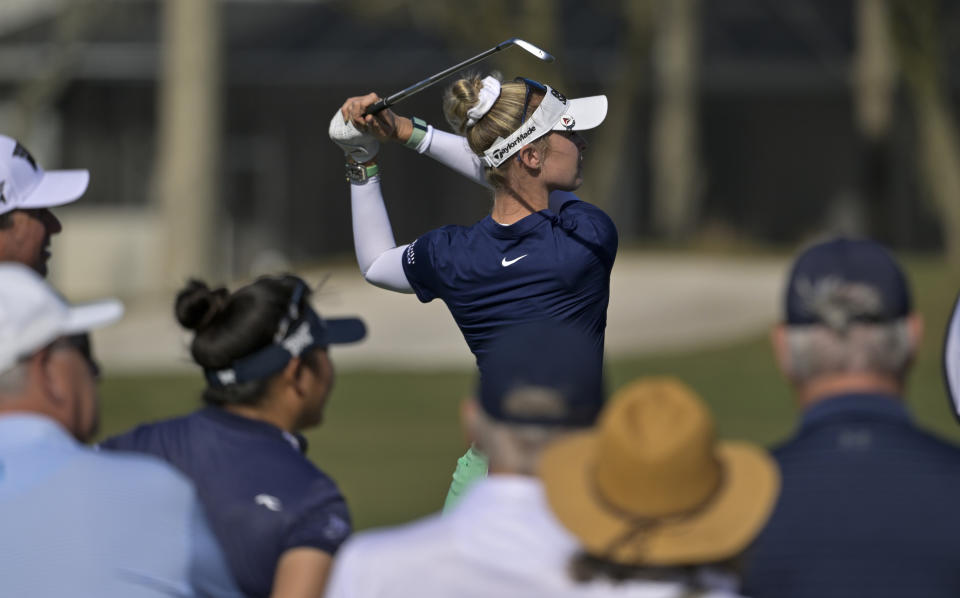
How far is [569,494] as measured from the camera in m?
2.99

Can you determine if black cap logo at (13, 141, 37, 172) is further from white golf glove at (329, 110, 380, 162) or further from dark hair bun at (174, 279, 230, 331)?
dark hair bun at (174, 279, 230, 331)

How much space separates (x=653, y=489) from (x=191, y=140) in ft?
73.3

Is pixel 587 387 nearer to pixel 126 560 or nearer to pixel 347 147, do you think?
pixel 126 560

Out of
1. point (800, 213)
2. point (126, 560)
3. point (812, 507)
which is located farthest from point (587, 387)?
point (800, 213)

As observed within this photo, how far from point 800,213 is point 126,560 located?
3131 cm

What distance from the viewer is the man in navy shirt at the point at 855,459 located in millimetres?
3291

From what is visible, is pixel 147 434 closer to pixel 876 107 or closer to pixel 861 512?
pixel 861 512

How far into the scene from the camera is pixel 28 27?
2888 cm

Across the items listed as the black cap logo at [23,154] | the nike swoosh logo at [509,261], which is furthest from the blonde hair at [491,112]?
the black cap logo at [23,154]

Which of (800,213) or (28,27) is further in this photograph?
(800,213)

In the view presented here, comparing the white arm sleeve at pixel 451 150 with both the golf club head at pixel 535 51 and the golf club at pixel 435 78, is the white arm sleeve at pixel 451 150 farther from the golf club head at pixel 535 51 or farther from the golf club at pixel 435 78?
the golf club head at pixel 535 51

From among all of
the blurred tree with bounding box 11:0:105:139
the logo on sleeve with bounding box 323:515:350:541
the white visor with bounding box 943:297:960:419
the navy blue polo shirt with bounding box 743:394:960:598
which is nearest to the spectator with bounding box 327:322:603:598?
the navy blue polo shirt with bounding box 743:394:960:598

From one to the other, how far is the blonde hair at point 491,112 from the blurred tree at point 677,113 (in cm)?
2412

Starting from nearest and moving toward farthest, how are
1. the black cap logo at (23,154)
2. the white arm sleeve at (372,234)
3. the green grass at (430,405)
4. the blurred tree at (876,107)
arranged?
the black cap logo at (23,154) < the white arm sleeve at (372,234) < the green grass at (430,405) < the blurred tree at (876,107)
